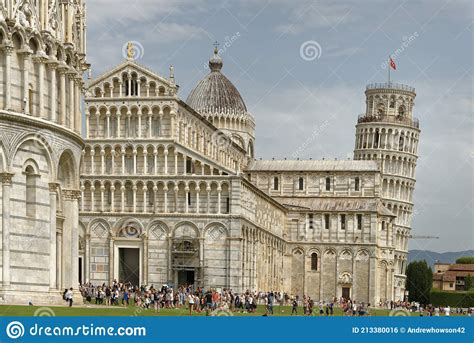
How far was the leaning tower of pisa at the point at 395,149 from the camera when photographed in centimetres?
12100

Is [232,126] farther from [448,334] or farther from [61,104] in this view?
[448,334]

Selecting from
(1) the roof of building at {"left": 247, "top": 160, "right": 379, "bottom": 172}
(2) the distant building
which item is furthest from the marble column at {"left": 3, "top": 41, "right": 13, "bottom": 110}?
(2) the distant building

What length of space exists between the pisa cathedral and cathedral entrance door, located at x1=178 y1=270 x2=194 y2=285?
8cm

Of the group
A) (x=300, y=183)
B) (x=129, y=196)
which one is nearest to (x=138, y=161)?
(x=129, y=196)

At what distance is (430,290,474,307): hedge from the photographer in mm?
111250

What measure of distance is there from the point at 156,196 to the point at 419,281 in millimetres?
53326

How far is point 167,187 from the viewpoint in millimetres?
81625

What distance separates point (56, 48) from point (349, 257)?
6381cm

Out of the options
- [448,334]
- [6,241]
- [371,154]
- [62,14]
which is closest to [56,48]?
[62,14]

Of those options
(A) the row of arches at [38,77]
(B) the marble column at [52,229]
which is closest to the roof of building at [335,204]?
(A) the row of arches at [38,77]

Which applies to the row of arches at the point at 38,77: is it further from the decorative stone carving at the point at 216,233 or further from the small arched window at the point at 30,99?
the decorative stone carving at the point at 216,233

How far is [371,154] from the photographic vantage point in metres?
122

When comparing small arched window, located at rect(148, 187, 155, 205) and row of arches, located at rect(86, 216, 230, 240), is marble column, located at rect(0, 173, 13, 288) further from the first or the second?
small arched window, located at rect(148, 187, 155, 205)

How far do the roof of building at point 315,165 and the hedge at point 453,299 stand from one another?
53.8 feet
